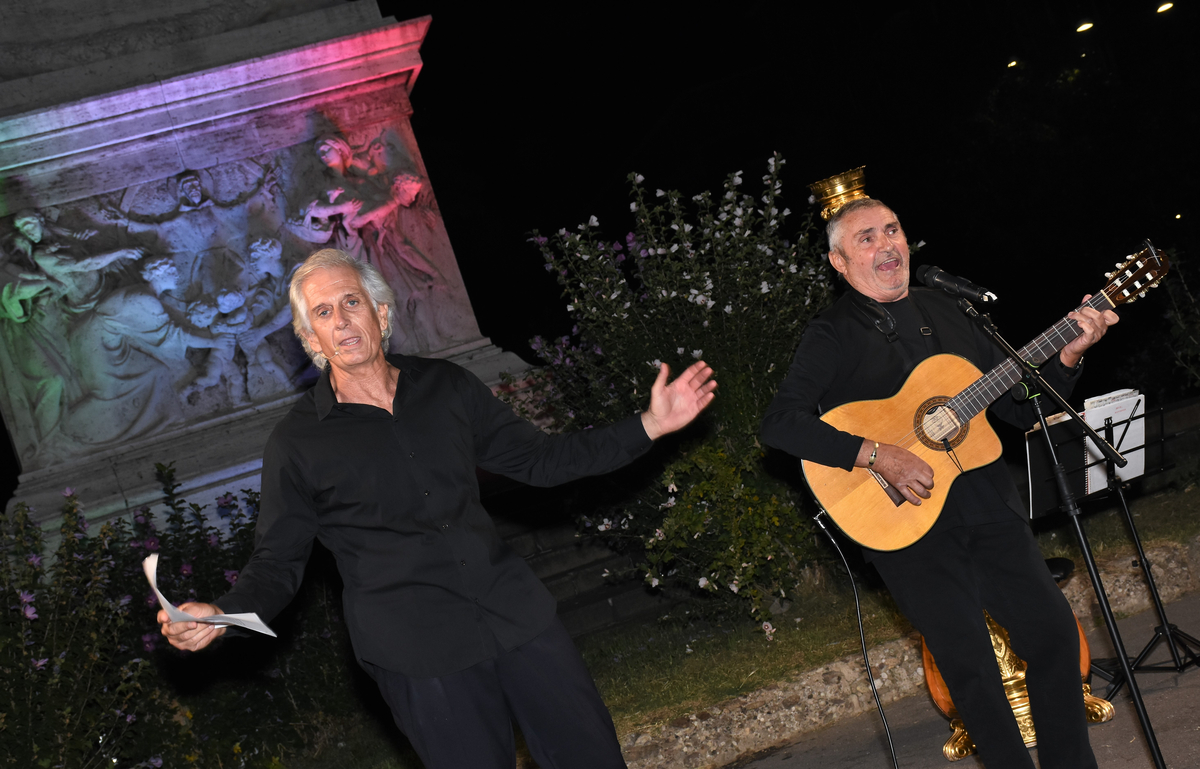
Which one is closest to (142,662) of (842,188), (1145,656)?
(842,188)

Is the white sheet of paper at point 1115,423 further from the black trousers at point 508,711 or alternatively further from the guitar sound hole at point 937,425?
the black trousers at point 508,711

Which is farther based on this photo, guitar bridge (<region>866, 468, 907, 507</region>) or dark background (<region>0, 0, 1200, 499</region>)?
dark background (<region>0, 0, 1200, 499</region>)

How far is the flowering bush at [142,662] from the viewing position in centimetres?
463

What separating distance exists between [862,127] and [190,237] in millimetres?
7402

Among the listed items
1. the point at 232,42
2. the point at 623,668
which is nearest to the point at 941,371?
the point at 623,668

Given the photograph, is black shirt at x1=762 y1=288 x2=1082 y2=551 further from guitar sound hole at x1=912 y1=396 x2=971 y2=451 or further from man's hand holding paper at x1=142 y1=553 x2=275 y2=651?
man's hand holding paper at x1=142 y1=553 x2=275 y2=651

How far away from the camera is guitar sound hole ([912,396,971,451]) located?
133 inches

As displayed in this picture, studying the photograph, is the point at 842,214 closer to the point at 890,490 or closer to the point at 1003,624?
the point at 890,490

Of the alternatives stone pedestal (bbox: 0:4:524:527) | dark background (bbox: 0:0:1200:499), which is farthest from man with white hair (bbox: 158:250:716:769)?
dark background (bbox: 0:0:1200:499)

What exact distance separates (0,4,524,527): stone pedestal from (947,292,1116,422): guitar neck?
15.5ft

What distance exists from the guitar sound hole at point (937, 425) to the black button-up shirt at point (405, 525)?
3.44 ft

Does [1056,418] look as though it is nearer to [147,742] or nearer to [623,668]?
[623,668]

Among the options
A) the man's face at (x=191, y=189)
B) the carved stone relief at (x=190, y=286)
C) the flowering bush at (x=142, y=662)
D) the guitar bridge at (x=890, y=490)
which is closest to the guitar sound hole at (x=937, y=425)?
the guitar bridge at (x=890, y=490)

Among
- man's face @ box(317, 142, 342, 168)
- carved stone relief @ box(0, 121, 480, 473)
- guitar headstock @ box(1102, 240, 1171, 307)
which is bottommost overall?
guitar headstock @ box(1102, 240, 1171, 307)
